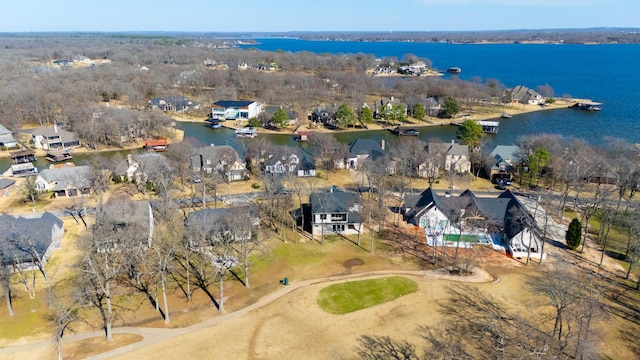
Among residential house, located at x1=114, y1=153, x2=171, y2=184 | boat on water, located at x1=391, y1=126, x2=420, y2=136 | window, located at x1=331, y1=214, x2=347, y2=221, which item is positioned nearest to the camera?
window, located at x1=331, y1=214, x2=347, y2=221

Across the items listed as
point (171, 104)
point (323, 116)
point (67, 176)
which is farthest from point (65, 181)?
point (323, 116)

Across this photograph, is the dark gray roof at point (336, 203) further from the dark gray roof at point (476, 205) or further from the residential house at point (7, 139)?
the residential house at point (7, 139)

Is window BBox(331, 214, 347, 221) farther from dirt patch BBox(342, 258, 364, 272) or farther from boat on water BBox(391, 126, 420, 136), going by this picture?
boat on water BBox(391, 126, 420, 136)

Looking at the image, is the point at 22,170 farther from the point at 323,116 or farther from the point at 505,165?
the point at 505,165

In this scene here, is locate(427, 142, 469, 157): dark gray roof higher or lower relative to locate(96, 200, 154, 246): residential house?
higher

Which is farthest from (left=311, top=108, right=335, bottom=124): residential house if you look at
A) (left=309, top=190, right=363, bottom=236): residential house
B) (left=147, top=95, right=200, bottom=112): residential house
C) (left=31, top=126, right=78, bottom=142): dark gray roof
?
(left=309, top=190, right=363, bottom=236): residential house

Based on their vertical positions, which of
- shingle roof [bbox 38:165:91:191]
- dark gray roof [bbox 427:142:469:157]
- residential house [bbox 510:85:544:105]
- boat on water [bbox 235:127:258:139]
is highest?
residential house [bbox 510:85:544:105]

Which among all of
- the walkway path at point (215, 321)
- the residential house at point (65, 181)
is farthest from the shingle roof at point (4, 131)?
the walkway path at point (215, 321)
